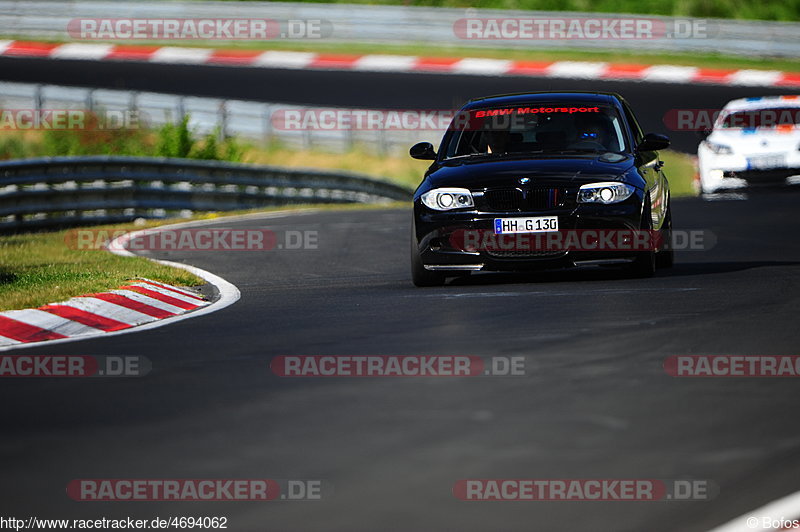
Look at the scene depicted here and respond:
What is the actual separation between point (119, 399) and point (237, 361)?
101 cm

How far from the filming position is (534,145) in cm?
1190

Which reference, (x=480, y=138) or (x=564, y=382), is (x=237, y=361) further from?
(x=480, y=138)

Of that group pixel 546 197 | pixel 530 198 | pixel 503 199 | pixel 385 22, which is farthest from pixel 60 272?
pixel 385 22

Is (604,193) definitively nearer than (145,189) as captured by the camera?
Yes

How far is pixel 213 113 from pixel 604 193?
68.6 feet

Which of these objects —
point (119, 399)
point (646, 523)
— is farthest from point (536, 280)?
point (646, 523)

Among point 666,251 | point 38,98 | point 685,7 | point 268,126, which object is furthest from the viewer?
point 685,7

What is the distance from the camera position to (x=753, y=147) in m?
22.4

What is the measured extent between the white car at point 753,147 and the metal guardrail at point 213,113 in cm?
887

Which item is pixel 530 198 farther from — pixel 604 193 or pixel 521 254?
pixel 604 193

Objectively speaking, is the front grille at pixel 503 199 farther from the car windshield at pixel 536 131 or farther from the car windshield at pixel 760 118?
the car windshield at pixel 760 118

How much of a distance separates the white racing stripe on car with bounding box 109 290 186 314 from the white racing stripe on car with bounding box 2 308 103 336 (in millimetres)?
910

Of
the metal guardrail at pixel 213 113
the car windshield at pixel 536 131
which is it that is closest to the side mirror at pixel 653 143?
the car windshield at pixel 536 131

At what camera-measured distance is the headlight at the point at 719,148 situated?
22.5 m
